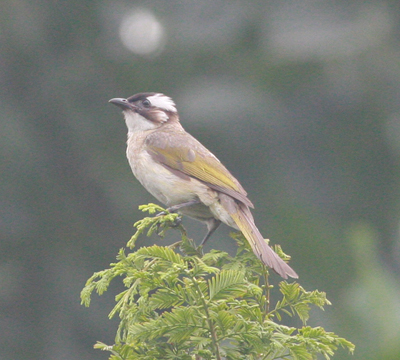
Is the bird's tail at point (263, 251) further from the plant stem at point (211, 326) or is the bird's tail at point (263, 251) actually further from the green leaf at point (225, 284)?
the plant stem at point (211, 326)

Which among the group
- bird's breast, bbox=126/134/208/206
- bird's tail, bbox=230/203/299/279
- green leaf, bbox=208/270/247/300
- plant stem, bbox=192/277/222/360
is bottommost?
plant stem, bbox=192/277/222/360

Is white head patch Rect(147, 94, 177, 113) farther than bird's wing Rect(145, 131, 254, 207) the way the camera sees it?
Yes

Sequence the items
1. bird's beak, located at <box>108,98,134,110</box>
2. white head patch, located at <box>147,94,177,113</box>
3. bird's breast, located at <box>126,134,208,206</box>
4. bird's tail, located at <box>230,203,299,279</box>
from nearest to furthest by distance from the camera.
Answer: bird's tail, located at <box>230,203,299,279</box> < bird's breast, located at <box>126,134,208,206</box> < bird's beak, located at <box>108,98,134,110</box> < white head patch, located at <box>147,94,177,113</box>

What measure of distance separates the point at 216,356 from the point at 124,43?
5612 mm

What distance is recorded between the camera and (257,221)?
242 inches

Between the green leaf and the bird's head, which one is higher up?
the bird's head

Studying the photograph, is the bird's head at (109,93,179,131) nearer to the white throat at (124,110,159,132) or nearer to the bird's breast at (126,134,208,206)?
the white throat at (124,110,159,132)

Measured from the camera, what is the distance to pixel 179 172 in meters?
3.67

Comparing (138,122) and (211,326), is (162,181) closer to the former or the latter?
(138,122)

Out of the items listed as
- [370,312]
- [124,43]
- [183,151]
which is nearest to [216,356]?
[183,151]

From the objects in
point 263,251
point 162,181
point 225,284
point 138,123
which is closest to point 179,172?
point 162,181

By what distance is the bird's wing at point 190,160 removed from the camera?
345cm

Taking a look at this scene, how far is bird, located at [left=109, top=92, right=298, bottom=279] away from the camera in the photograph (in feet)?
11.0

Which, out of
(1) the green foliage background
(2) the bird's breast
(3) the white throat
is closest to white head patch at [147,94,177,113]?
(3) the white throat
